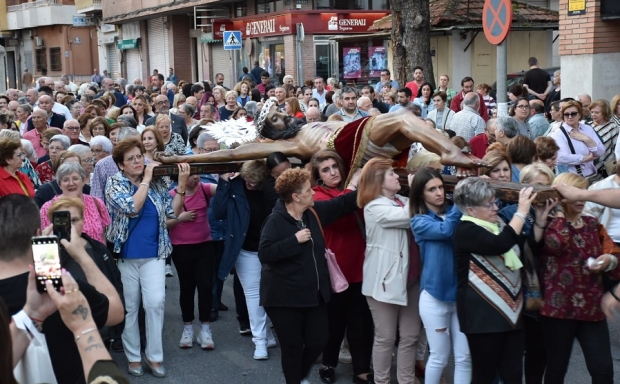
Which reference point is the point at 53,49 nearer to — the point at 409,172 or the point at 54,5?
the point at 54,5

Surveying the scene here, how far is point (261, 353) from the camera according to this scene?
22.7 feet

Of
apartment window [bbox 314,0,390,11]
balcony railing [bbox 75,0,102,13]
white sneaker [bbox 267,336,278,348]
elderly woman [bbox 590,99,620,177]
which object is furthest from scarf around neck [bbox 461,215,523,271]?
balcony railing [bbox 75,0,102,13]

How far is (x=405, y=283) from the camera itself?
573 centimetres

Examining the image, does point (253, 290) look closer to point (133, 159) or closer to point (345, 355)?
point (345, 355)

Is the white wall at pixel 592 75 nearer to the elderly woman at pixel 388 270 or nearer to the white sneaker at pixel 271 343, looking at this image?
the white sneaker at pixel 271 343

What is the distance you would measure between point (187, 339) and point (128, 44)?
35.4 meters

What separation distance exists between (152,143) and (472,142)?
3.46 m

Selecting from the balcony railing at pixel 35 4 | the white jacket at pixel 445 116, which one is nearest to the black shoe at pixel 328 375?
the white jacket at pixel 445 116

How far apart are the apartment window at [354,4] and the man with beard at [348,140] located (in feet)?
74.1

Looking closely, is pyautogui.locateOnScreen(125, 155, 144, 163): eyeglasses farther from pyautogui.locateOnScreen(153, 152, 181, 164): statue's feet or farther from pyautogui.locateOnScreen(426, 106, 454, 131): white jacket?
pyautogui.locateOnScreen(426, 106, 454, 131): white jacket

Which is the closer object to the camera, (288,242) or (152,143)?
(288,242)

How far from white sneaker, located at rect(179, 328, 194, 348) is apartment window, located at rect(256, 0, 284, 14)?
23221mm

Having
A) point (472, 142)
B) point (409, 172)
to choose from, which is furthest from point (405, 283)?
point (472, 142)

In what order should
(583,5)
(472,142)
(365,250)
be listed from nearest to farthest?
1. (365,250)
2. (472,142)
3. (583,5)
